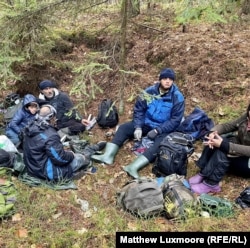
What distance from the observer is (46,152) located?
17.9 ft

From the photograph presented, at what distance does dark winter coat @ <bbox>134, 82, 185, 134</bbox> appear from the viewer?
677cm

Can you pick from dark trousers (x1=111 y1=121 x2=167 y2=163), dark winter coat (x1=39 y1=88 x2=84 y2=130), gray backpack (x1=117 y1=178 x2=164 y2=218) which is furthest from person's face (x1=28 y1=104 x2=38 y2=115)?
gray backpack (x1=117 y1=178 x2=164 y2=218)

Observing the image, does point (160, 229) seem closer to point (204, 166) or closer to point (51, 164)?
point (204, 166)

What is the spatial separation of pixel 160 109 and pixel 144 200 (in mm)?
2534

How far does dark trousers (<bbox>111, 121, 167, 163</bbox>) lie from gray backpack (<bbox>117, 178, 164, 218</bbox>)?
1.43 meters

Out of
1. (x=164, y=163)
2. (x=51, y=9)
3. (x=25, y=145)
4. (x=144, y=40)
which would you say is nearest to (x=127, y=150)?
(x=164, y=163)

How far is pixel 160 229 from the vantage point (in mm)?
4551

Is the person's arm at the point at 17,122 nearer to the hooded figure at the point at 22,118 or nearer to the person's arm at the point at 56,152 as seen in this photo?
the hooded figure at the point at 22,118

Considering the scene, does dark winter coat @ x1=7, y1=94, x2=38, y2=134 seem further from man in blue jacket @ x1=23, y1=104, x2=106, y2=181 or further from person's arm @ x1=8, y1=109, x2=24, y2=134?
man in blue jacket @ x1=23, y1=104, x2=106, y2=181

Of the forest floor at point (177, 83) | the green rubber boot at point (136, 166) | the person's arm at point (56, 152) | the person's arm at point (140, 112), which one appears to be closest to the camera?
the forest floor at point (177, 83)

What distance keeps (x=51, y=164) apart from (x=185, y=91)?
441 centimetres

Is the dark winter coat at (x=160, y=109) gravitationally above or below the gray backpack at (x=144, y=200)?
above

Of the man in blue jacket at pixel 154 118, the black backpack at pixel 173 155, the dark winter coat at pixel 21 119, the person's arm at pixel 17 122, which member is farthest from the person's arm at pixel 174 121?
the person's arm at pixel 17 122

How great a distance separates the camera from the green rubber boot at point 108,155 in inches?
259
